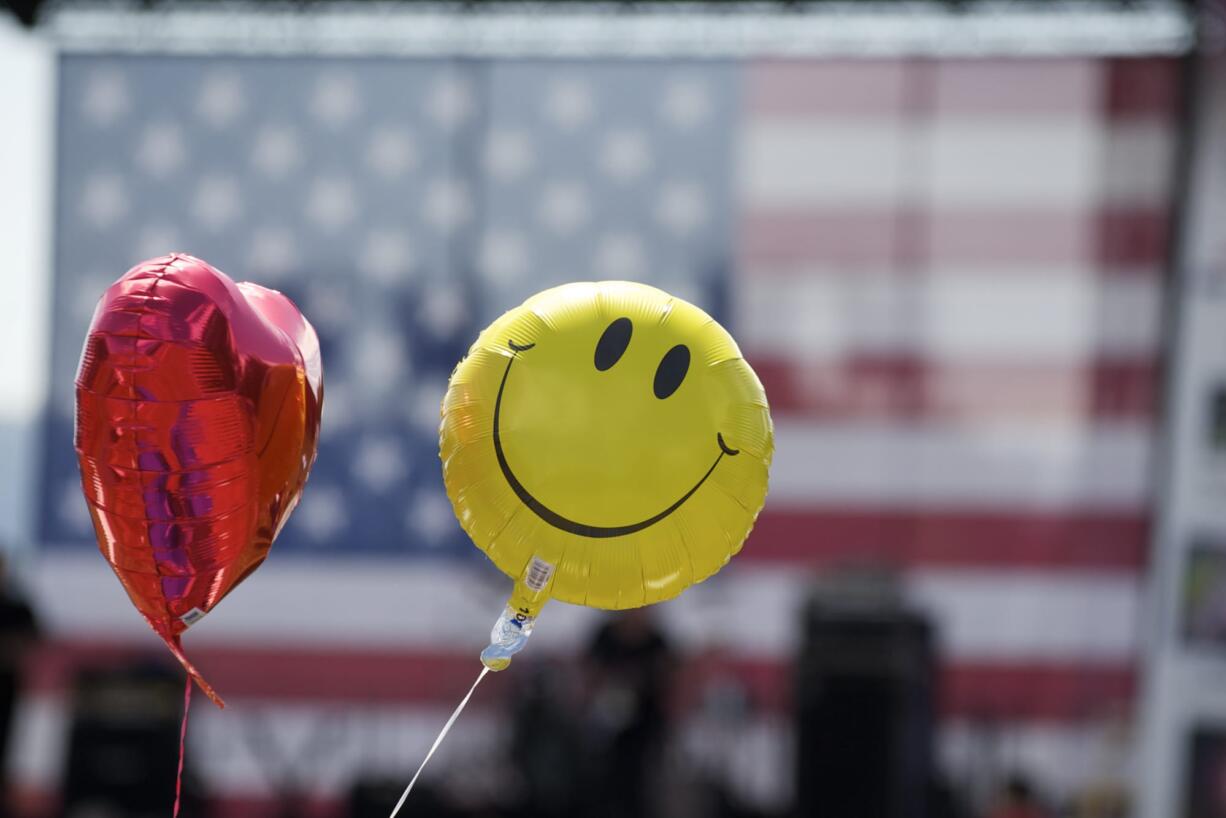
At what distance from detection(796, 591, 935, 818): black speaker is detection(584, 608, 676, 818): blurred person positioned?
469mm

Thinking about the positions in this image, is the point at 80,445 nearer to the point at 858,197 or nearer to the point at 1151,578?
the point at 858,197

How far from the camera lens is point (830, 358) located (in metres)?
4.66

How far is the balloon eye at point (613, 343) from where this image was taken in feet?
4.48

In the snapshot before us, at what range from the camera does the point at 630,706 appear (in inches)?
151

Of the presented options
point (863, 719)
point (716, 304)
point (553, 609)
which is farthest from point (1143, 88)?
point (553, 609)

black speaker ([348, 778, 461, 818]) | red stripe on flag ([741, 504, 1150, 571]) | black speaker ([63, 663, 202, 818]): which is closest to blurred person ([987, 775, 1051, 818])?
red stripe on flag ([741, 504, 1150, 571])

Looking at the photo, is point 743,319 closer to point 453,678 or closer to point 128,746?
point 453,678

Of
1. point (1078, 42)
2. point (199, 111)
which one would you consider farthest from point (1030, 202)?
point (199, 111)

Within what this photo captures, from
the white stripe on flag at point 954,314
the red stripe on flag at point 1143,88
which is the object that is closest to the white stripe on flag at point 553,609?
the white stripe on flag at point 954,314

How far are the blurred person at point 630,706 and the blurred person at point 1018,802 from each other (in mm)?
1175

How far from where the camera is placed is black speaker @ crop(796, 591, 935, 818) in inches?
152

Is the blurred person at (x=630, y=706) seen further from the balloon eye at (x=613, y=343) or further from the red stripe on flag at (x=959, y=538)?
the balloon eye at (x=613, y=343)

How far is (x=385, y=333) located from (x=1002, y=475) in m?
2.30

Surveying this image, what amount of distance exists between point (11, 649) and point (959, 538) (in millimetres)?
3192
